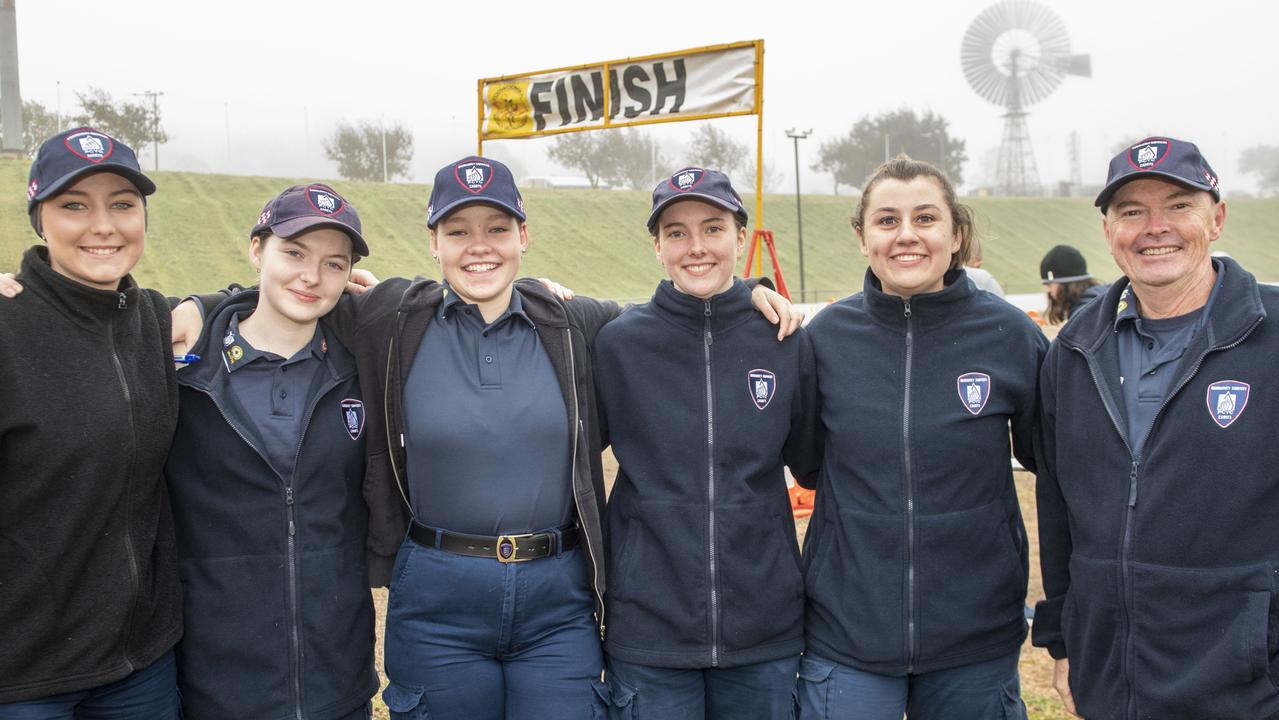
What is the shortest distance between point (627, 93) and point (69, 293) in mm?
6327

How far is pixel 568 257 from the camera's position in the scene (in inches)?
1689

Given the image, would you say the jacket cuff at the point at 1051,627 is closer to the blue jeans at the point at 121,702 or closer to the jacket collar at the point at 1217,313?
the jacket collar at the point at 1217,313

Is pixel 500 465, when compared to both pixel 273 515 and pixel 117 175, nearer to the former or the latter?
pixel 273 515

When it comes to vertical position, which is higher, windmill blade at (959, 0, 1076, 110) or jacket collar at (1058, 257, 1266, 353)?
windmill blade at (959, 0, 1076, 110)

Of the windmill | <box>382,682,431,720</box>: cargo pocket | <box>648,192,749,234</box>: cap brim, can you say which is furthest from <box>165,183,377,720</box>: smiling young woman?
the windmill

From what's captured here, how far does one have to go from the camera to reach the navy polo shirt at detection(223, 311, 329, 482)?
260 centimetres

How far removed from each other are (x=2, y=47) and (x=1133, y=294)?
700 inches

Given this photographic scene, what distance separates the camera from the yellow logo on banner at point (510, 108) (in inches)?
341

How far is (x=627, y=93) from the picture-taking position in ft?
26.8

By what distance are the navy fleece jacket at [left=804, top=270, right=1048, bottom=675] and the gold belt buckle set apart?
866mm

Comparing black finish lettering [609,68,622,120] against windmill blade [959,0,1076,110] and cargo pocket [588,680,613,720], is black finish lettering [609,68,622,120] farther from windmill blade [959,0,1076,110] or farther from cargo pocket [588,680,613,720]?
windmill blade [959,0,1076,110]

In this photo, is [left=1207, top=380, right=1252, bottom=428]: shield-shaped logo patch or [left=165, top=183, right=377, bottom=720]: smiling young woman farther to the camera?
[left=165, top=183, right=377, bottom=720]: smiling young woman

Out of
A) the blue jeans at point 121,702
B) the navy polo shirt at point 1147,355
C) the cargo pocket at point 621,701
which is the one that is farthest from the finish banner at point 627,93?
the blue jeans at point 121,702

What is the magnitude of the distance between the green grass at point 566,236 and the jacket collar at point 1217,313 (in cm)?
2987
